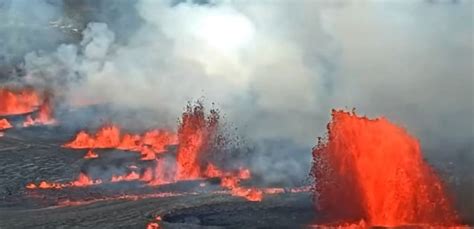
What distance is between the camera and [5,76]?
169 ft

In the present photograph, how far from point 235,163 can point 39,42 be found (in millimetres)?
27998

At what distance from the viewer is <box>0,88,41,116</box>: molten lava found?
4597 cm

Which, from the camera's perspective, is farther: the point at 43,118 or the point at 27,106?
the point at 27,106

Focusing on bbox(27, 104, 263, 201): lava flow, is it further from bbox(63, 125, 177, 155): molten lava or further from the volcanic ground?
the volcanic ground

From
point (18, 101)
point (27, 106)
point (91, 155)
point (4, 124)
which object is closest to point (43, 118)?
point (4, 124)

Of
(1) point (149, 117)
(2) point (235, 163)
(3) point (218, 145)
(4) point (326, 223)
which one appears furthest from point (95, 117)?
(4) point (326, 223)

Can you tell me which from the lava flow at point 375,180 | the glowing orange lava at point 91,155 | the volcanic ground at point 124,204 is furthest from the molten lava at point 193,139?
the lava flow at point 375,180

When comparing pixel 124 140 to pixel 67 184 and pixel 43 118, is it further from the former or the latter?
pixel 67 184

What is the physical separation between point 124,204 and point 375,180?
793 cm

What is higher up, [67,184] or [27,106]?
[27,106]

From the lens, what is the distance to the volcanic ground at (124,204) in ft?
75.3

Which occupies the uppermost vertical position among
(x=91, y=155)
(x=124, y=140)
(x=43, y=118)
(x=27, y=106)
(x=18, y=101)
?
(x=18, y=101)

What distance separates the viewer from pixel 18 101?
1873 inches

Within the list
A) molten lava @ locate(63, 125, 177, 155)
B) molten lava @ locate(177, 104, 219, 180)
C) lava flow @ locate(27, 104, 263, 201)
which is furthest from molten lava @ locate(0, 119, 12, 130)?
molten lava @ locate(177, 104, 219, 180)
